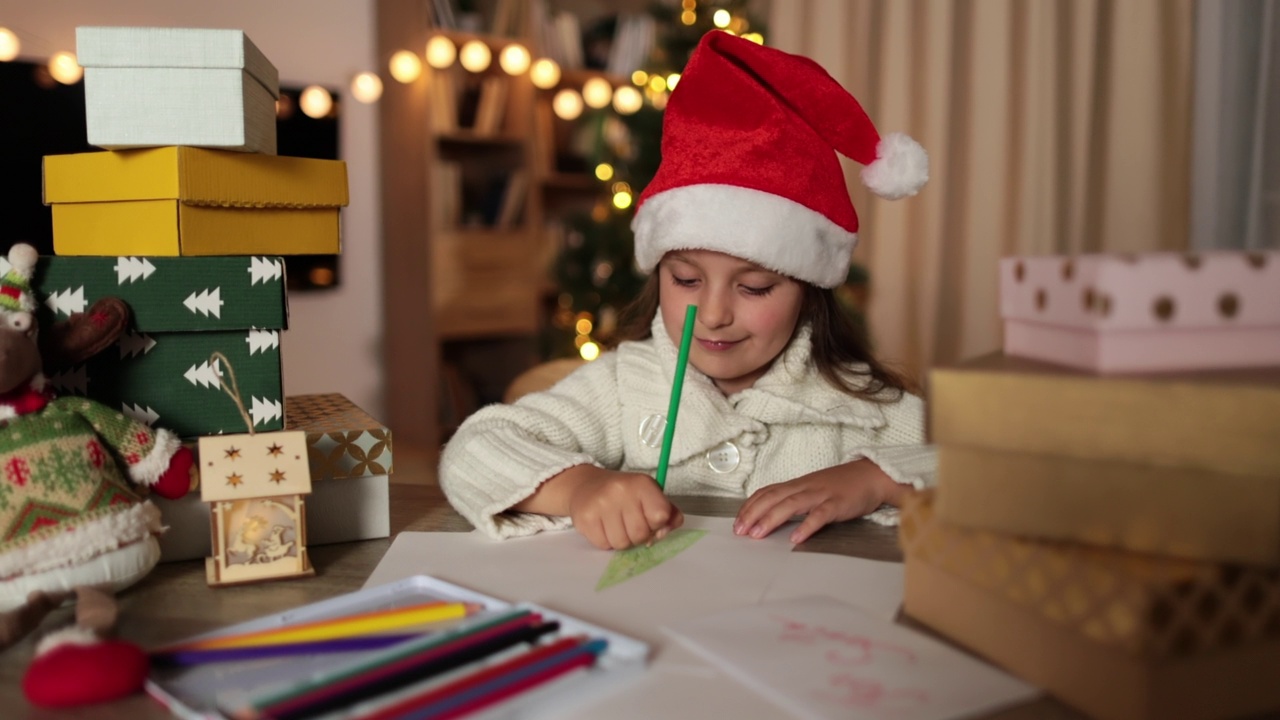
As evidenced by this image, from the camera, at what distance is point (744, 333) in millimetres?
1112

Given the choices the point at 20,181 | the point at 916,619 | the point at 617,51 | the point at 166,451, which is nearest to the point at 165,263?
the point at 166,451

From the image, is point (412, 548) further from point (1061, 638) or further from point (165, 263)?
point (1061, 638)

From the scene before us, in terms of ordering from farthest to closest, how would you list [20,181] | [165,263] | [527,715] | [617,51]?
[617,51]
[20,181]
[165,263]
[527,715]

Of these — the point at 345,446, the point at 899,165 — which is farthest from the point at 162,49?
the point at 899,165

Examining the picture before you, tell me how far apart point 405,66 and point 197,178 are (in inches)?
A: 101

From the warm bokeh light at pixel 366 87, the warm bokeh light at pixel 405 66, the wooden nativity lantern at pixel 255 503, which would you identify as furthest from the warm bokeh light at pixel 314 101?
the wooden nativity lantern at pixel 255 503

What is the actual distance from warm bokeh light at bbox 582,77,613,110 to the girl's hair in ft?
7.68

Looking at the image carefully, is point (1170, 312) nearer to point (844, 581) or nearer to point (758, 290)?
point (844, 581)

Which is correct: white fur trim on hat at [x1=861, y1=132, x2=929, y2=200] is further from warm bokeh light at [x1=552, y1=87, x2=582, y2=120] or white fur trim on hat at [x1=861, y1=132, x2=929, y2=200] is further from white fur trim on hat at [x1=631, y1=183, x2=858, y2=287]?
warm bokeh light at [x1=552, y1=87, x2=582, y2=120]

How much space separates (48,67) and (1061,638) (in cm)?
281

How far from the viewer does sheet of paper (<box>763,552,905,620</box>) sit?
0.64 m

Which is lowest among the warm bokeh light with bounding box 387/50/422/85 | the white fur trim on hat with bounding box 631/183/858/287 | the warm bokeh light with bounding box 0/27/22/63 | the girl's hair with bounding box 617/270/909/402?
the girl's hair with bounding box 617/270/909/402

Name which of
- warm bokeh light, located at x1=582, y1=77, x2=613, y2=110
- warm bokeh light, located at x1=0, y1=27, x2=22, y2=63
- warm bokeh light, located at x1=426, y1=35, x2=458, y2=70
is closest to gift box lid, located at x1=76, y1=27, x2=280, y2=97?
warm bokeh light, located at x1=0, y1=27, x2=22, y2=63

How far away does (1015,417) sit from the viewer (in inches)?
20.4
